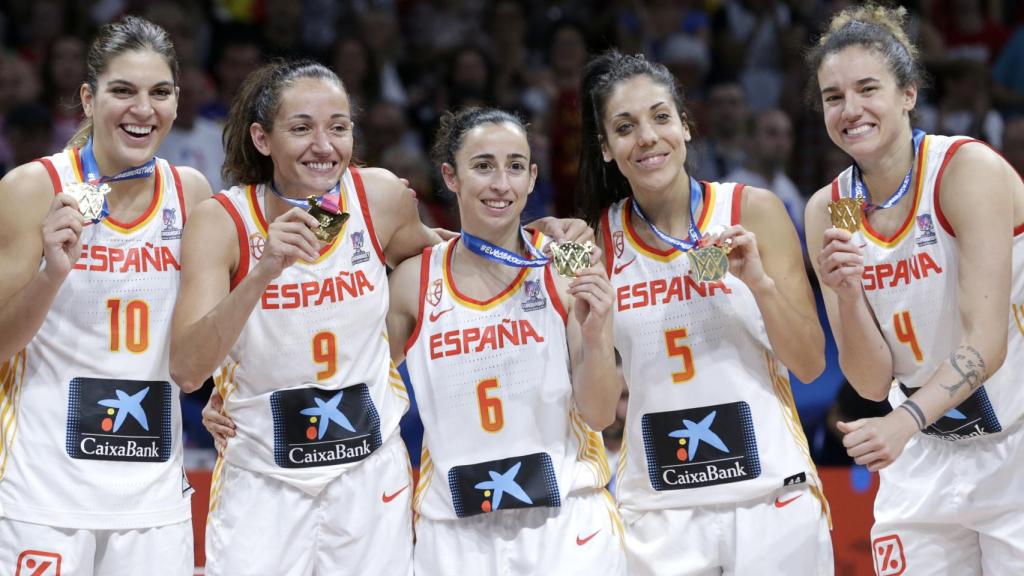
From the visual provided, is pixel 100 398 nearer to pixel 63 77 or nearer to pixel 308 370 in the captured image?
pixel 308 370

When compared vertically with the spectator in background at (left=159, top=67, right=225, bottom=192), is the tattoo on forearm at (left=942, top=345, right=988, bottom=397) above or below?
below

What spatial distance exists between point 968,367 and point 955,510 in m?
0.54

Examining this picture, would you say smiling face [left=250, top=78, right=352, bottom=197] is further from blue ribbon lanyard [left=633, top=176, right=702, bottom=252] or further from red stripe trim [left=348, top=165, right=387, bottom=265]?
blue ribbon lanyard [left=633, top=176, right=702, bottom=252]

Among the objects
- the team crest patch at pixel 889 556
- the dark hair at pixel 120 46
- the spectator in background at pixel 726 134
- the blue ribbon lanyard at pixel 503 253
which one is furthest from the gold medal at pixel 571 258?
the spectator in background at pixel 726 134

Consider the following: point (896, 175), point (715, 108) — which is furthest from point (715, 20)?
point (896, 175)

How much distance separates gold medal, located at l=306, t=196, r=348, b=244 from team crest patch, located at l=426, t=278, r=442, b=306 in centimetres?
46

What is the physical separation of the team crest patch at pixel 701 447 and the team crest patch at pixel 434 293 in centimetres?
82

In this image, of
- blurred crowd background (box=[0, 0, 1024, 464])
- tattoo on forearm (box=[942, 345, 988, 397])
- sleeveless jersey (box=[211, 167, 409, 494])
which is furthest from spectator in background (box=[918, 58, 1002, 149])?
sleeveless jersey (box=[211, 167, 409, 494])

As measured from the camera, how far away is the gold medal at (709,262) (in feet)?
13.2

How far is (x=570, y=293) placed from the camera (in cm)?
412

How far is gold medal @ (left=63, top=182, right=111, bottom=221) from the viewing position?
4.04m

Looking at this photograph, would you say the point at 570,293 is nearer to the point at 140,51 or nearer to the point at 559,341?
the point at 559,341

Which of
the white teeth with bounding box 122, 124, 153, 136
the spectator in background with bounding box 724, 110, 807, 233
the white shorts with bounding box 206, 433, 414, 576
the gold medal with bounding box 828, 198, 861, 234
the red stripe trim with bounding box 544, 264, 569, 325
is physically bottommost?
the white shorts with bounding box 206, 433, 414, 576

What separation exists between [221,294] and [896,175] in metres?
2.31
